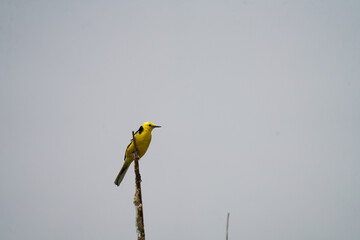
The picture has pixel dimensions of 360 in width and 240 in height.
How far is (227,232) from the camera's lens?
3568 millimetres

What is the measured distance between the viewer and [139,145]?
9539 mm

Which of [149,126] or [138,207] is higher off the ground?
[149,126]

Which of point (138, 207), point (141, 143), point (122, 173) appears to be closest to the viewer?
point (138, 207)

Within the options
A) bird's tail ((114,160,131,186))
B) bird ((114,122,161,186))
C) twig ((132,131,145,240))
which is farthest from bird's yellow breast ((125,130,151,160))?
twig ((132,131,145,240))

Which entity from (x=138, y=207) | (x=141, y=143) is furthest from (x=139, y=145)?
(x=138, y=207)

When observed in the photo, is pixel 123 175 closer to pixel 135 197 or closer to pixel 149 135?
pixel 149 135

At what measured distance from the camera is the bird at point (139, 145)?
9539mm

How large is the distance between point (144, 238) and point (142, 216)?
422 millimetres

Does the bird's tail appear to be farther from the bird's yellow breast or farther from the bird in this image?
the bird's yellow breast

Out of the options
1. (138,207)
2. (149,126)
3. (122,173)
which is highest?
(149,126)

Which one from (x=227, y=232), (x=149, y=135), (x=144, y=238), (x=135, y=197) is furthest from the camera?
(x=149, y=135)

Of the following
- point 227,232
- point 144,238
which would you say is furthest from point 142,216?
point 227,232

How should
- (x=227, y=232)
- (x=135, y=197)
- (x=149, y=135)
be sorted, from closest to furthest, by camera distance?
(x=227, y=232), (x=135, y=197), (x=149, y=135)

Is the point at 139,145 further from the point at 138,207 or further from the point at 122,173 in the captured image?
the point at 138,207
